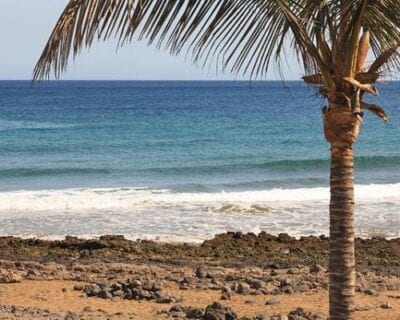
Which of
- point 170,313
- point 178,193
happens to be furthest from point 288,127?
point 170,313

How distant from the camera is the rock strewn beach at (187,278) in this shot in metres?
9.59

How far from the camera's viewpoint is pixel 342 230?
546 cm

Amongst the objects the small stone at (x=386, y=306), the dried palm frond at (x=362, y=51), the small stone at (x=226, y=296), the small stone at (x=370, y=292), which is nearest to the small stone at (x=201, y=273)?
the small stone at (x=226, y=296)

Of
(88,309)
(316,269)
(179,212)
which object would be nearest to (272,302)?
(316,269)

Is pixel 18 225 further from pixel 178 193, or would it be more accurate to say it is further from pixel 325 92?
pixel 325 92

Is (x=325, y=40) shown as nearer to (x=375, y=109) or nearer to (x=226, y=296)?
(x=375, y=109)

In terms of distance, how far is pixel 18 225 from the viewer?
17656 millimetres

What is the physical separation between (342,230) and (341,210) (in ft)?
0.41

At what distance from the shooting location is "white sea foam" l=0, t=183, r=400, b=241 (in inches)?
656

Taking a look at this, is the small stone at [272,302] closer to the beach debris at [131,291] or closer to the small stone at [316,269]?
the beach debris at [131,291]

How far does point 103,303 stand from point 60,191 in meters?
14.5

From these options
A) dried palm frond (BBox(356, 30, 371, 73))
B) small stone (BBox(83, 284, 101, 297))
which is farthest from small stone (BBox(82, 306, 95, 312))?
dried palm frond (BBox(356, 30, 371, 73))

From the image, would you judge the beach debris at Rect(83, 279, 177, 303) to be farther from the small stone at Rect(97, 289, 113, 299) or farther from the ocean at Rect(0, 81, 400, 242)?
the ocean at Rect(0, 81, 400, 242)

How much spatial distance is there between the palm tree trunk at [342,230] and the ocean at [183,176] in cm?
53
